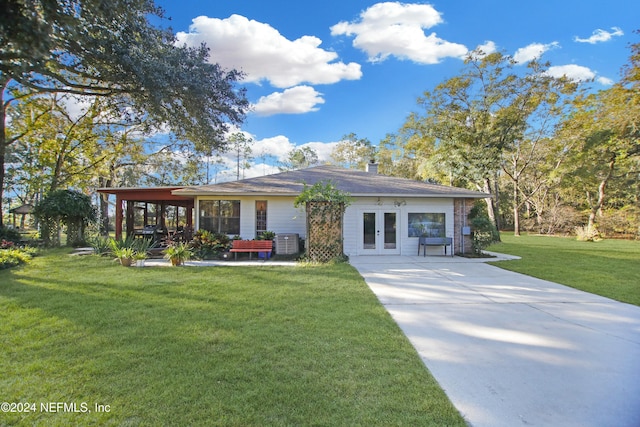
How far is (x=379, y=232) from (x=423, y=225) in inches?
72.8

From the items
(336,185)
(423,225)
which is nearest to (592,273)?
(423,225)

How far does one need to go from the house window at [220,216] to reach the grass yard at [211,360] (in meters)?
5.60

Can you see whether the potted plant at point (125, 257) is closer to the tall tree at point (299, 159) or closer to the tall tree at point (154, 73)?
the tall tree at point (154, 73)

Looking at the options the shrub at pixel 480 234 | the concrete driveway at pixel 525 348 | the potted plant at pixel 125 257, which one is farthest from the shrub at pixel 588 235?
the potted plant at pixel 125 257

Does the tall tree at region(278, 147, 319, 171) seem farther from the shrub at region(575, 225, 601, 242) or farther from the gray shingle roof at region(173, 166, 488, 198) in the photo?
the shrub at region(575, 225, 601, 242)

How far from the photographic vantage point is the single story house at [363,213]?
36.8ft

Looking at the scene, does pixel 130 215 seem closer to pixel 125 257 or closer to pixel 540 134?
pixel 125 257

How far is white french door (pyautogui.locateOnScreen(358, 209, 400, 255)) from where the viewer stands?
11.5 metres

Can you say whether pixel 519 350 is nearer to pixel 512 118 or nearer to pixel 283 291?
Result: pixel 283 291

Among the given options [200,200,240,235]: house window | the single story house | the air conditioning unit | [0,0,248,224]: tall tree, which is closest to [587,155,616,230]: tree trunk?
the single story house

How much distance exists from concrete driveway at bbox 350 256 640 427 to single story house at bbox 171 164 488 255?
494cm

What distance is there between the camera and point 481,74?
20.7 meters

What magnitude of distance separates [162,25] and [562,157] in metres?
29.5

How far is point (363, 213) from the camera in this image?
37.9 ft
